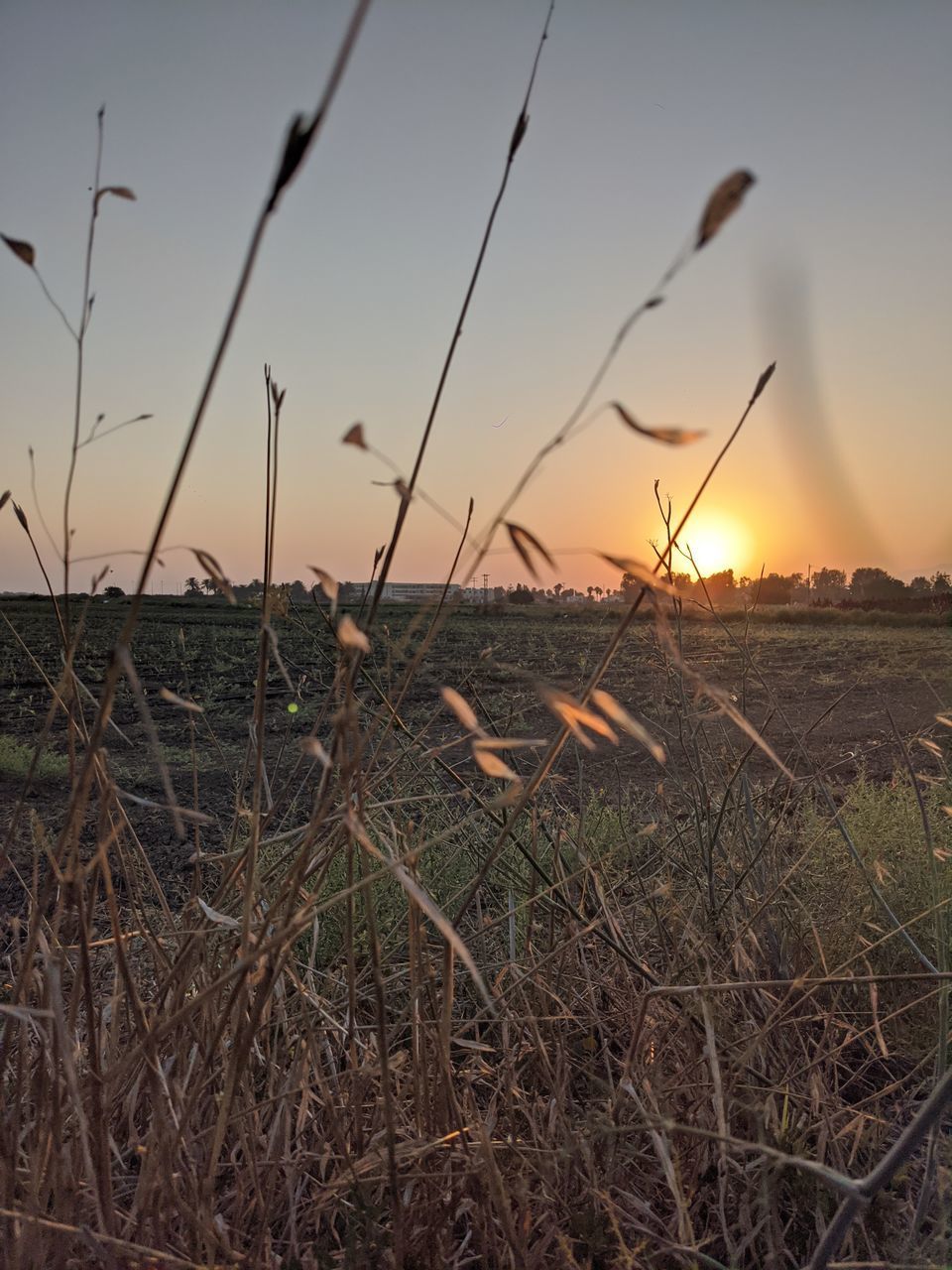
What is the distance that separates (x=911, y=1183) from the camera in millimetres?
1316

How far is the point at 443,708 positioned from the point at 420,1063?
166 centimetres

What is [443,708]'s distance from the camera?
2.67 metres

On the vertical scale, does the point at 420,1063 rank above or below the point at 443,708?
below

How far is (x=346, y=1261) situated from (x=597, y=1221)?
31 centimetres

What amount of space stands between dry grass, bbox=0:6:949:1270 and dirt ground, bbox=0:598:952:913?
0.43ft

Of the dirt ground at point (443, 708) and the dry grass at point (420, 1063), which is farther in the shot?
the dirt ground at point (443, 708)

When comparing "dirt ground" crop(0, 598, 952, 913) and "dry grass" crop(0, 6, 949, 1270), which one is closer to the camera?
"dry grass" crop(0, 6, 949, 1270)

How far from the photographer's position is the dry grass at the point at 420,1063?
2.28ft

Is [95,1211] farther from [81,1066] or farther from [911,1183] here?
[911,1183]

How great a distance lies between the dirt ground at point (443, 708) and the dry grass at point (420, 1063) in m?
0.13

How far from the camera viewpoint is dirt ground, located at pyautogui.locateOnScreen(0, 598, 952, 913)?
5.53 feet

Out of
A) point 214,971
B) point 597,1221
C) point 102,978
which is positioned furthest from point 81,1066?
point 102,978

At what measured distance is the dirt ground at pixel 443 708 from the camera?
5.53 feet

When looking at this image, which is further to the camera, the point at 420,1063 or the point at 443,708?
the point at 443,708
